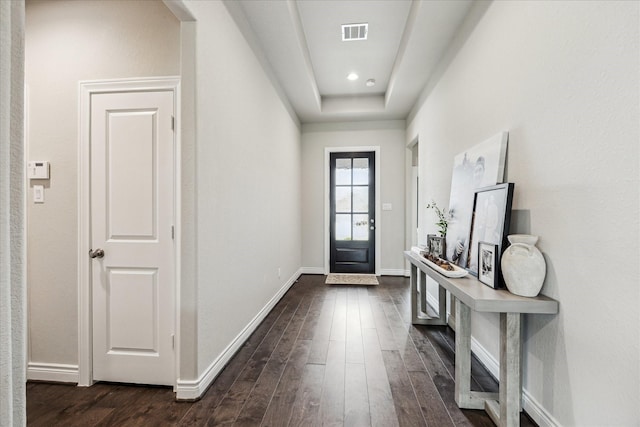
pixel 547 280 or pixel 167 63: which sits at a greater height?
pixel 167 63

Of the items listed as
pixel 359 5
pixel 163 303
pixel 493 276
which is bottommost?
pixel 163 303

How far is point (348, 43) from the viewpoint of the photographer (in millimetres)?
3350

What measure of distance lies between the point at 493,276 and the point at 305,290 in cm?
300

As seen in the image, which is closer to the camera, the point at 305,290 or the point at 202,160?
the point at 202,160

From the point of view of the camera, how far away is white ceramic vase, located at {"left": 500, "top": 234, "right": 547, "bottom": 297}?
143 centimetres

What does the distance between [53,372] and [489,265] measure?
9.55 ft

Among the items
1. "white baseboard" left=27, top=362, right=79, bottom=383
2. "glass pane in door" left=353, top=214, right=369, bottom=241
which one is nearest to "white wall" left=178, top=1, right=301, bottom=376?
"white baseboard" left=27, top=362, right=79, bottom=383

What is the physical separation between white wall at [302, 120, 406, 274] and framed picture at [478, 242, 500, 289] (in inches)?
136

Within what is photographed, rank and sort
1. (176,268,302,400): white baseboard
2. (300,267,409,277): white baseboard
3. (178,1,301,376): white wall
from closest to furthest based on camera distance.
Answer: (176,268,302,400): white baseboard → (178,1,301,376): white wall → (300,267,409,277): white baseboard

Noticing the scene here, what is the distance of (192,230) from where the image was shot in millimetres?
1770

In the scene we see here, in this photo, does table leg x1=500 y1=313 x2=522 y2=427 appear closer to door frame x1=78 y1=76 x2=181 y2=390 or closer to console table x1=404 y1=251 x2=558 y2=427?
console table x1=404 y1=251 x2=558 y2=427

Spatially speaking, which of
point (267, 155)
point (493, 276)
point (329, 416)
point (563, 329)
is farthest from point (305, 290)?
point (563, 329)

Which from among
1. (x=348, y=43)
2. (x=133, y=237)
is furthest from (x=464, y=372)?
(x=348, y=43)

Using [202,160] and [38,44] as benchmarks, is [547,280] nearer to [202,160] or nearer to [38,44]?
[202,160]
